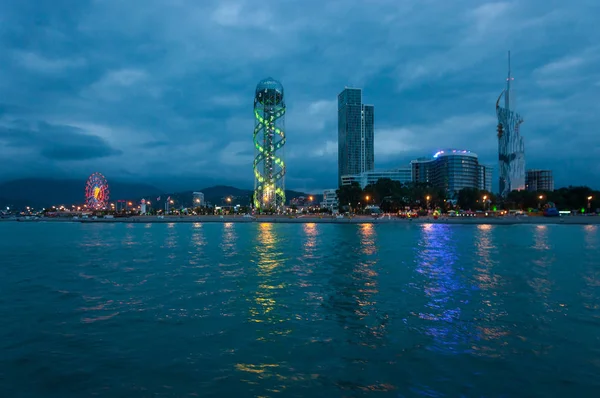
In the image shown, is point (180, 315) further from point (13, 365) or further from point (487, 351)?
point (487, 351)

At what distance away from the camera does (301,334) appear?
9680 millimetres

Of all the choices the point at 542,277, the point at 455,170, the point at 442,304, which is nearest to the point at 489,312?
the point at 442,304

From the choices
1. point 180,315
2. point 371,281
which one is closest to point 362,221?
point 371,281

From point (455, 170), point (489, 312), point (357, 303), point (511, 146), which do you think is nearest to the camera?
point (489, 312)

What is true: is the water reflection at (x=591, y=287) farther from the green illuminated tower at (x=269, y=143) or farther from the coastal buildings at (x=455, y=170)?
the coastal buildings at (x=455, y=170)

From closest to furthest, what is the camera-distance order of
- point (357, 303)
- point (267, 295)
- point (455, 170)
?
1. point (357, 303)
2. point (267, 295)
3. point (455, 170)

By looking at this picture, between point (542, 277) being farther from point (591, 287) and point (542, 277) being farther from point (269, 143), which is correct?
point (269, 143)

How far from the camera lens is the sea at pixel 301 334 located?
6.91 meters

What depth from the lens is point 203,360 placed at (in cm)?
800

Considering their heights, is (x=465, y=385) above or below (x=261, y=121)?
below

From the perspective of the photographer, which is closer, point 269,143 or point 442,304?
point 442,304

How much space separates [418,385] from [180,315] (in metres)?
7.31

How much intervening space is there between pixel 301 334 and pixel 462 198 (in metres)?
133

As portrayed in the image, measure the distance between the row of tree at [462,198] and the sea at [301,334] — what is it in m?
102
